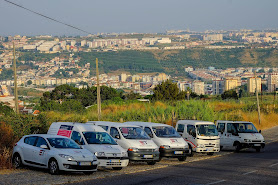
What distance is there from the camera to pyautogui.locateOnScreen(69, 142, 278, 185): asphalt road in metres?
16.5

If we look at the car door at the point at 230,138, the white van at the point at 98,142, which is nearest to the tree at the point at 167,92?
the car door at the point at 230,138

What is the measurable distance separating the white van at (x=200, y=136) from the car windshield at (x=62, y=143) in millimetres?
8428

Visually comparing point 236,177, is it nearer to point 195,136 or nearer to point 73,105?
point 195,136

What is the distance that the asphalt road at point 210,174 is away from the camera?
54.0ft

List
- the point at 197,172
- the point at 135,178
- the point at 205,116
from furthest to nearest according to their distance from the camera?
the point at 205,116 → the point at 197,172 → the point at 135,178

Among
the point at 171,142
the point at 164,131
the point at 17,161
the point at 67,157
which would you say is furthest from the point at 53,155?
the point at 164,131

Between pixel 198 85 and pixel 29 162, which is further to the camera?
pixel 198 85

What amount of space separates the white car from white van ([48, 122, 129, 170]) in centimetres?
89

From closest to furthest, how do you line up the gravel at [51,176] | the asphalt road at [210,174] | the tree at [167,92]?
the gravel at [51,176] < the asphalt road at [210,174] < the tree at [167,92]

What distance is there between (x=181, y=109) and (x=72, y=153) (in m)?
24.2

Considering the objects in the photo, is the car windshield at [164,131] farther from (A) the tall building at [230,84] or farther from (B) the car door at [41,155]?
(A) the tall building at [230,84]

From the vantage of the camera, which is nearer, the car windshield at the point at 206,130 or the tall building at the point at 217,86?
the car windshield at the point at 206,130

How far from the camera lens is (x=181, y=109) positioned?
41.0 meters

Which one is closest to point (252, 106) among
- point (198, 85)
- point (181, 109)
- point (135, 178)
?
point (181, 109)
